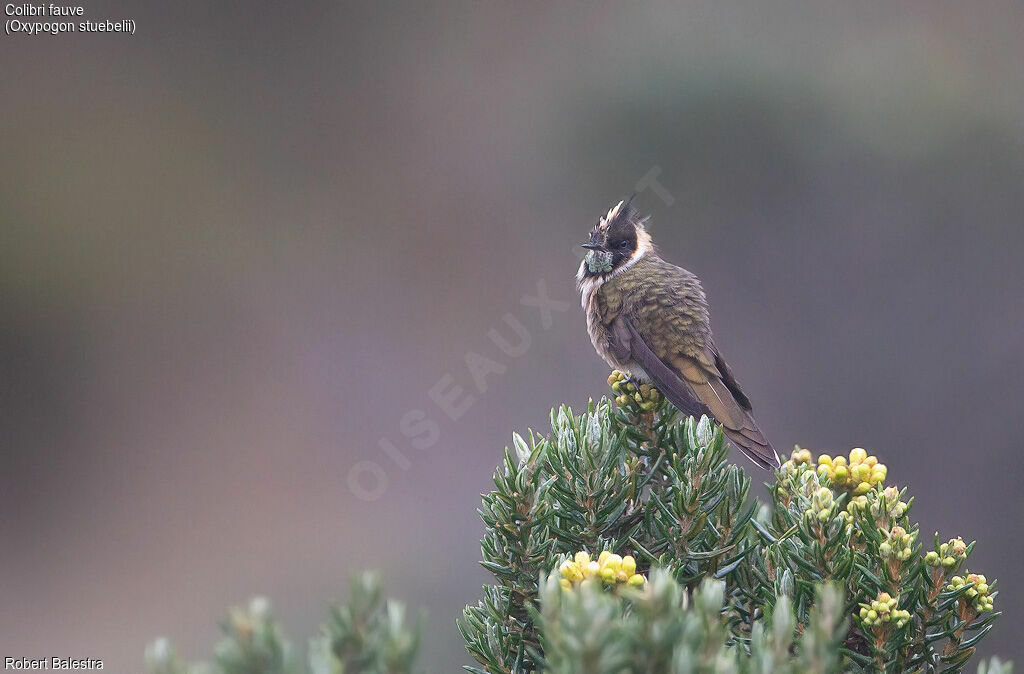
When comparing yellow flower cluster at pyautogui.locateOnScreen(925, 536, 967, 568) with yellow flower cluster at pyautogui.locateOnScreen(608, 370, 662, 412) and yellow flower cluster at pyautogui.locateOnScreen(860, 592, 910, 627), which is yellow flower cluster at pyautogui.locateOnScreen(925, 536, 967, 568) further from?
yellow flower cluster at pyautogui.locateOnScreen(608, 370, 662, 412)

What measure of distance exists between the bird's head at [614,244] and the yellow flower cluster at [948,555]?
2.44 m

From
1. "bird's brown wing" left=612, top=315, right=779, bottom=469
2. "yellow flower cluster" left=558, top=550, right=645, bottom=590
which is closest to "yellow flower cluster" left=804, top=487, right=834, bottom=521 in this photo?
"yellow flower cluster" left=558, top=550, right=645, bottom=590

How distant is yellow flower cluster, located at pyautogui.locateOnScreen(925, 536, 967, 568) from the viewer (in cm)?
160

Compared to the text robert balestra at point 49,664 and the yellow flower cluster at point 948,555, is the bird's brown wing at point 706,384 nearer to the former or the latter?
the yellow flower cluster at point 948,555

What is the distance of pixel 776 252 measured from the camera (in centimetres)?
865

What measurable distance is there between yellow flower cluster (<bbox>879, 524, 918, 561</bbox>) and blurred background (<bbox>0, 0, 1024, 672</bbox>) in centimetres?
537

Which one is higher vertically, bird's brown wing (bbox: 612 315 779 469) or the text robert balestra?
the text robert balestra

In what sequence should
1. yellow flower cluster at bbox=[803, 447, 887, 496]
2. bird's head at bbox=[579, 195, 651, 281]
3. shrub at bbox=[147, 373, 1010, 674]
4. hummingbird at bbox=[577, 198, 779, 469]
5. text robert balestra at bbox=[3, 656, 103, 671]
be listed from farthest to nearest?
text robert balestra at bbox=[3, 656, 103, 671]
bird's head at bbox=[579, 195, 651, 281]
hummingbird at bbox=[577, 198, 779, 469]
yellow flower cluster at bbox=[803, 447, 887, 496]
shrub at bbox=[147, 373, 1010, 674]

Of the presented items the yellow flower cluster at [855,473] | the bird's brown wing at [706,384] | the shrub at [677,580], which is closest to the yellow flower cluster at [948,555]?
the shrub at [677,580]

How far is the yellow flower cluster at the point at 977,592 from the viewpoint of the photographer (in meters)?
1.58

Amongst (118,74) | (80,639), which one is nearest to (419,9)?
(118,74)

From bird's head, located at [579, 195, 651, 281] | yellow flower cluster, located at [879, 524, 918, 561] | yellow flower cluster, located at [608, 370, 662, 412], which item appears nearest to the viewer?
yellow flower cluster, located at [879, 524, 918, 561]

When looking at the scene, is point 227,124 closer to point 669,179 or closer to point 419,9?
point 419,9

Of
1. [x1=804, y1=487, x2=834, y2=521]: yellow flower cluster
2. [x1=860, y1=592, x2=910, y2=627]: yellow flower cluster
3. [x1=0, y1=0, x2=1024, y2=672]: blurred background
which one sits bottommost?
[x1=860, y1=592, x2=910, y2=627]: yellow flower cluster
